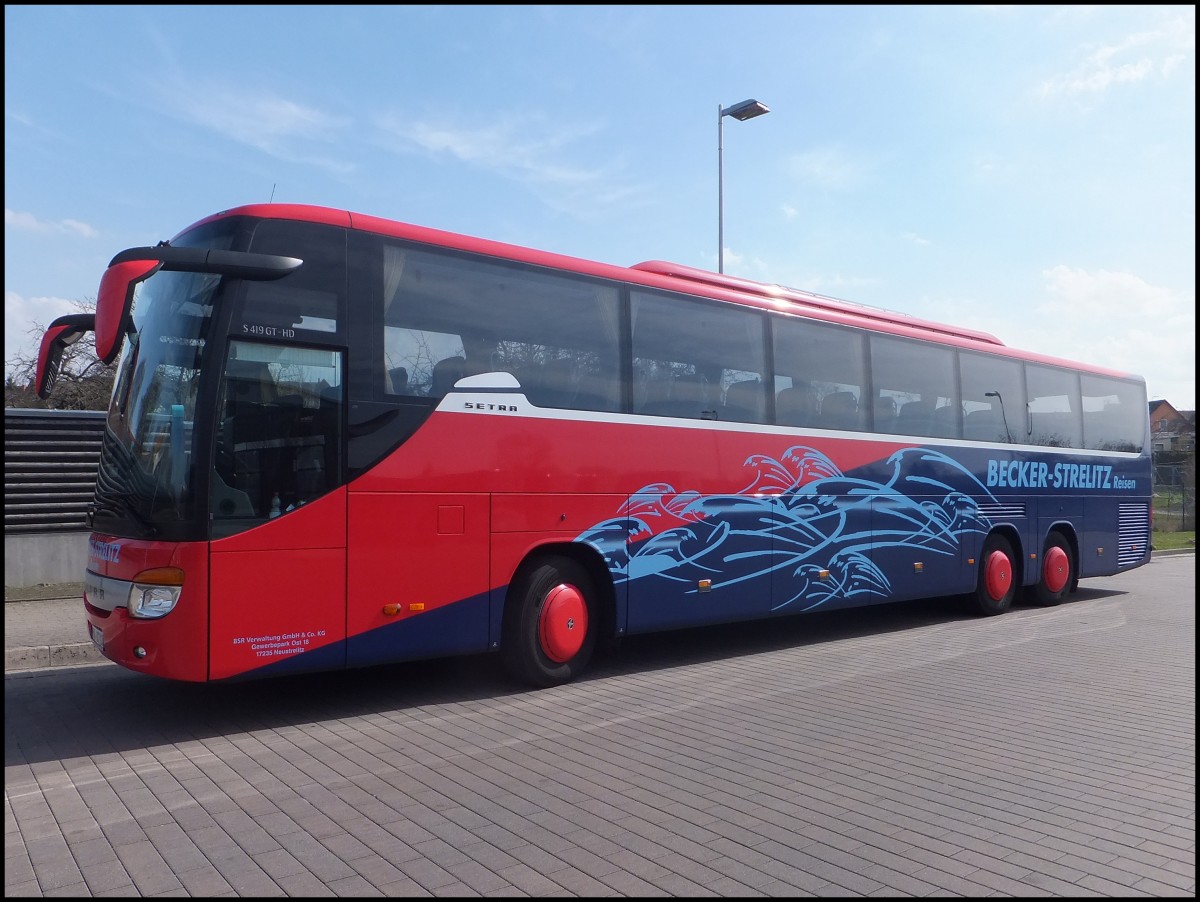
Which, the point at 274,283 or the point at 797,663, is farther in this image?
the point at 797,663

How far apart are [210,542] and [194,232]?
2.42m

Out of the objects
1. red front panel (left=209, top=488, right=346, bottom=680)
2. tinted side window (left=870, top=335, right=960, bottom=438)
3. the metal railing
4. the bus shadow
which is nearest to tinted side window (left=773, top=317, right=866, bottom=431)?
tinted side window (left=870, top=335, right=960, bottom=438)

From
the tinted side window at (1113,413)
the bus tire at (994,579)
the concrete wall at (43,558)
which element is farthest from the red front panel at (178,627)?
the tinted side window at (1113,413)

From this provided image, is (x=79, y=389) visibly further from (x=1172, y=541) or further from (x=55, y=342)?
(x=1172, y=541)

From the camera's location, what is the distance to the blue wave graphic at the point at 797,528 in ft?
29.2

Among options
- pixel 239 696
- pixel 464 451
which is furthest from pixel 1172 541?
pixel 239 696

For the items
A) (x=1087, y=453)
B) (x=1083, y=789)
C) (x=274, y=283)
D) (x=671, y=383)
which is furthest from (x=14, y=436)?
(x=1087, y=453)

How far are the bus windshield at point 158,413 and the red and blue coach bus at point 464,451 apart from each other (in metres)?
0.02

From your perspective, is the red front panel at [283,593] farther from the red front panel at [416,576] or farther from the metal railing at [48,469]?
the metal railing at [48,469]

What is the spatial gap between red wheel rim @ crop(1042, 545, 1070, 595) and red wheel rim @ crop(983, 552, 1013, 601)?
1192mm

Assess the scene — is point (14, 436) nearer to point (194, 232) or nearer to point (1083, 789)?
point (194, 232)

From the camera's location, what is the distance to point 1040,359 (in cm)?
1420

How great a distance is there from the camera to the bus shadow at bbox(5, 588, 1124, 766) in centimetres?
667

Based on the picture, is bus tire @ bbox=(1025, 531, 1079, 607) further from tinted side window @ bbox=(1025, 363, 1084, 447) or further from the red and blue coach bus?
the red and blue coach bus
